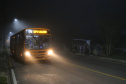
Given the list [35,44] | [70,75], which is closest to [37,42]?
[35,44]

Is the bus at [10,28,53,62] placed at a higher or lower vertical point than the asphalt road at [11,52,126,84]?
higher

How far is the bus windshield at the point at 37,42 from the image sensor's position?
1386 cm

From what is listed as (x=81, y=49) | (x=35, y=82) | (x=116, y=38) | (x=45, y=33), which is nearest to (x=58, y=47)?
(x=81, y=49)

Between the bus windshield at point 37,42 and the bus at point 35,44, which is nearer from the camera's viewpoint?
the bus at point 35,44

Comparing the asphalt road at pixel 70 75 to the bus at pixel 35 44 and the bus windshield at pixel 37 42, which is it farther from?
the bus windshield at pixel 37 42

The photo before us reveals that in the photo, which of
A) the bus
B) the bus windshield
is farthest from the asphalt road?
the bus windshield

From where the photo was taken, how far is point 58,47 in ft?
151

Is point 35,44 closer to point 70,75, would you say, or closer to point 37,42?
point 37,42

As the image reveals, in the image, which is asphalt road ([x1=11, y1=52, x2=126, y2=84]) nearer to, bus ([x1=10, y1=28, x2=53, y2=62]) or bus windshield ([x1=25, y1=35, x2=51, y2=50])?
bus ([x1=10, y1=28, x2=53, y2=62])

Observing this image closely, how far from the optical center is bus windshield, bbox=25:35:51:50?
45.5ft

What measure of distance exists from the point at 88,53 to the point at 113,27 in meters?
5.86

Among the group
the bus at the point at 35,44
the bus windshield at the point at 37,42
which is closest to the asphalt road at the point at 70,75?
the bus at the point at 35,44

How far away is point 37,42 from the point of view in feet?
46.6

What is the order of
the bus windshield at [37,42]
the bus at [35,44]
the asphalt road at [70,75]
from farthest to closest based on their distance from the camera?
1. the bus windshield at [37,42]
2. the bus at [35,44]
3. the asphalt road at [70,75]
